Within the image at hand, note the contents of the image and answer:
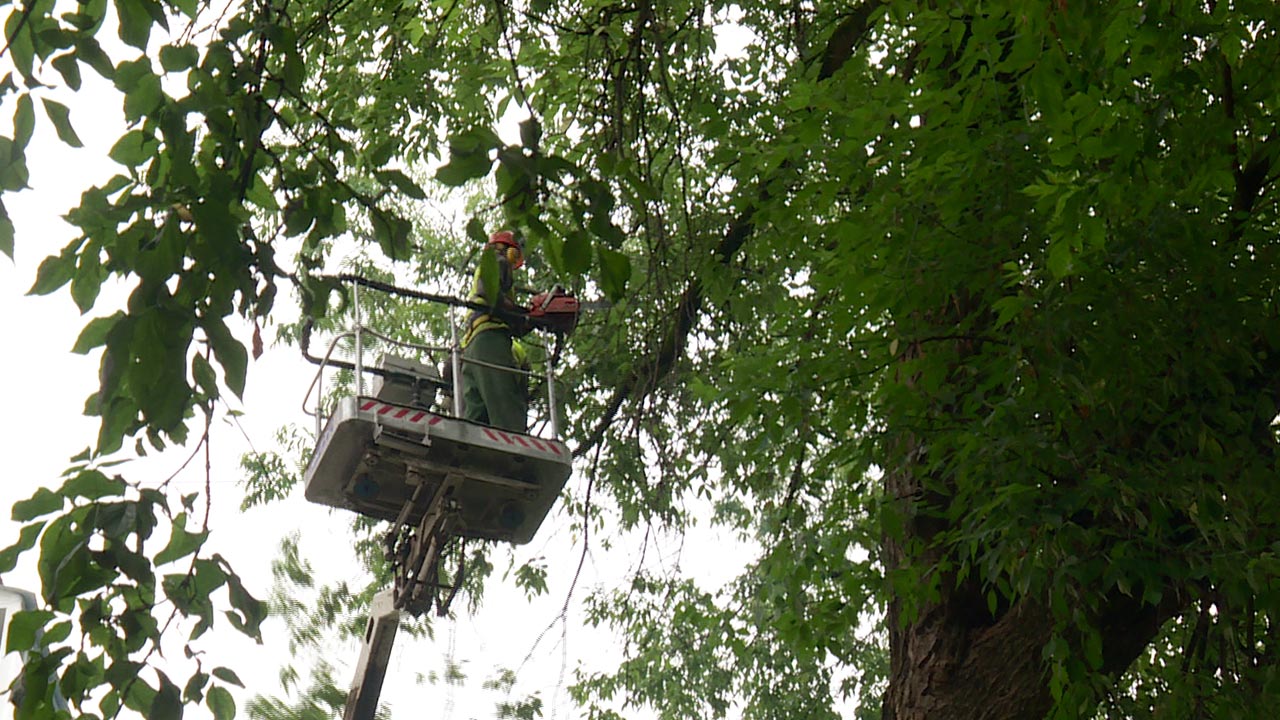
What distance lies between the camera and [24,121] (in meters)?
2.33

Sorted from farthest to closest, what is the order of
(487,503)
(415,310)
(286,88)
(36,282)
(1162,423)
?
(415,310) → (487,503) → (1162,423) → (286,88) → (36,282)

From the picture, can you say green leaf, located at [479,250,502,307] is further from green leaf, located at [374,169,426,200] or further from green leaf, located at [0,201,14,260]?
green leaf, located at [0,201,14,260]

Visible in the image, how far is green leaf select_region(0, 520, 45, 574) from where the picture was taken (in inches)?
89.2

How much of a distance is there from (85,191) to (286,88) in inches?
22.1

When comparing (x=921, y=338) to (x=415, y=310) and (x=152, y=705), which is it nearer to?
(x=152, y=705)

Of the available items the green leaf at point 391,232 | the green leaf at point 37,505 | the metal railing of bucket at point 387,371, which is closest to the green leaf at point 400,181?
the green leaf at point 391,232

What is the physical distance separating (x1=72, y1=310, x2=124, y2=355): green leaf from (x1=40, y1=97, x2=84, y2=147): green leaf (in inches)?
11.9

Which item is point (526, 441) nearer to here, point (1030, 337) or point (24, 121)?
point (1030, 337)

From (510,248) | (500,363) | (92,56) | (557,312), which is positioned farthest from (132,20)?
(500,363)

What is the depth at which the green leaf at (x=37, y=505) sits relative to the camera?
2318 millimetres

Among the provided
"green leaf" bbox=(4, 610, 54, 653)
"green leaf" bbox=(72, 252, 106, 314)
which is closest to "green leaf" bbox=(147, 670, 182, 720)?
"green leaf" bbox=(4, 610, 54, 653)

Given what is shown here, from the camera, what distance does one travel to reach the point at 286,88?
9.34 ft

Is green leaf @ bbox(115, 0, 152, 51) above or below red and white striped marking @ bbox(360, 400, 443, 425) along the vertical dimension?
below

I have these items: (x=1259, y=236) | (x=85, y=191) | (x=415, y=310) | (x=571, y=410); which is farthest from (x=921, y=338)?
(x=415, y=310)
